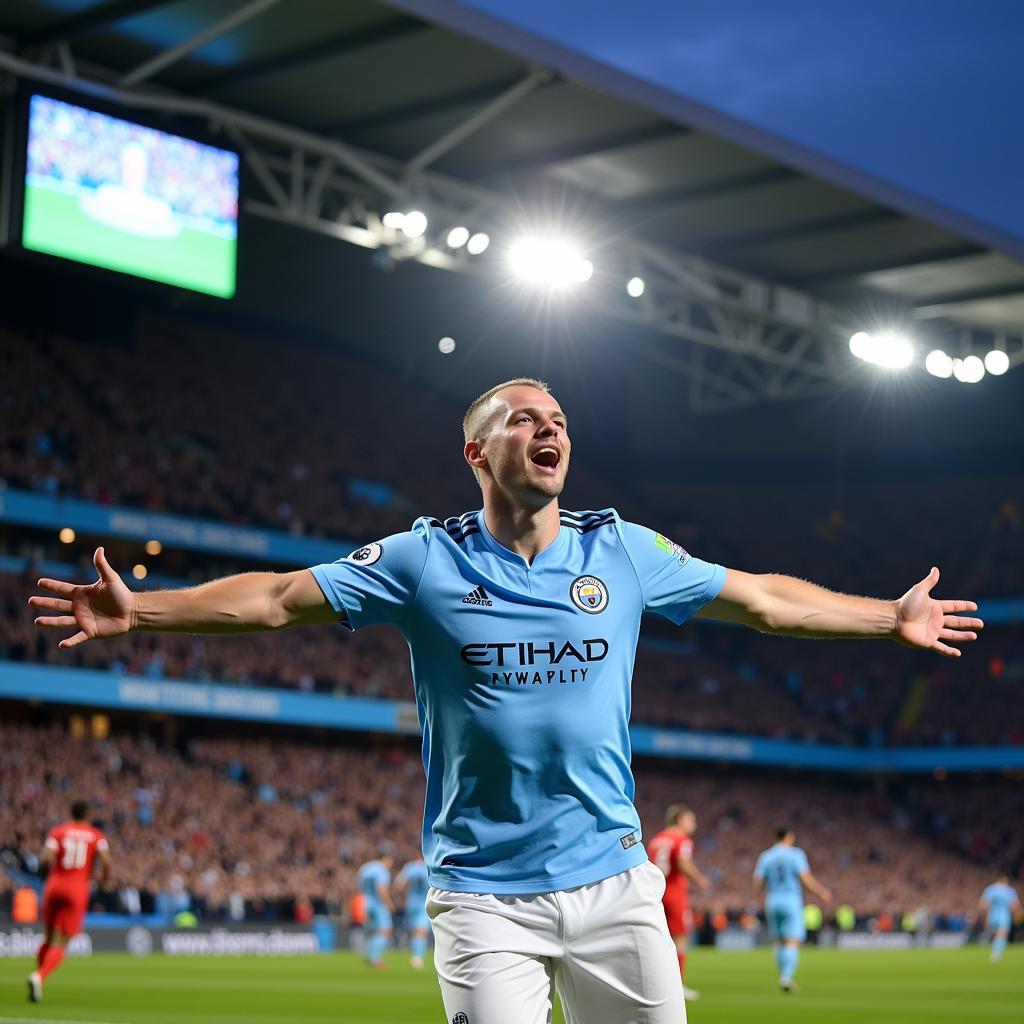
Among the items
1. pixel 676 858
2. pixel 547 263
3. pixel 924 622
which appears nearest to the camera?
pixel 924 622

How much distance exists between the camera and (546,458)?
4578 mm

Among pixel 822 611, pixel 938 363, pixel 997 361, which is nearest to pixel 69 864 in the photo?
pixel 822 611

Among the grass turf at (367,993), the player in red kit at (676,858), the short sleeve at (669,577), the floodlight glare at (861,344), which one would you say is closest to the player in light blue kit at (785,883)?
the grass turf at (367,993)

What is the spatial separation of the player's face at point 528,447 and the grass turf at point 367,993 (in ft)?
32.4

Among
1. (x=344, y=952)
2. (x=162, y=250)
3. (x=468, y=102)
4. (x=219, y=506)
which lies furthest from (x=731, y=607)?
(x=219, y=506)

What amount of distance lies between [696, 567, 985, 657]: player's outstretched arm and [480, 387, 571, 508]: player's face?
2.13 feet

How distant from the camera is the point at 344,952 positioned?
31781mm

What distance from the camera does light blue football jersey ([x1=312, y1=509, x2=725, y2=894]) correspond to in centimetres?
449

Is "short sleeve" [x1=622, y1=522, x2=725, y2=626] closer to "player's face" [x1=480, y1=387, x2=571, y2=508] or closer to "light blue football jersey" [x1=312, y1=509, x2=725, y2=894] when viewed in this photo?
"light blue football jersey" [x1=312, y1=509, x2=725, y2=894]

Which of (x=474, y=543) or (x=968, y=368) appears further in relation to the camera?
(x=968, y=368)

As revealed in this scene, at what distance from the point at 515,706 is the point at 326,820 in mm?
32916

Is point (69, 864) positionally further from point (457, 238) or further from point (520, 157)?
point (520, 157)

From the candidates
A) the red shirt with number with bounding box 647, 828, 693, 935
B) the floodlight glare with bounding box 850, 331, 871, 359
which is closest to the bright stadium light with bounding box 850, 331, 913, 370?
the floodlight glare with bounding box 850, 331, 871, 359

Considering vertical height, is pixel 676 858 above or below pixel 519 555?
below
